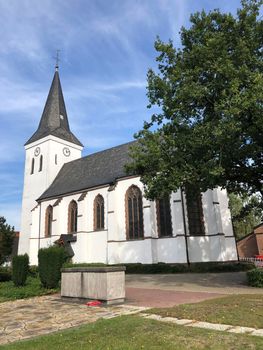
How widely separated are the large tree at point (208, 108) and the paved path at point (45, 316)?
569cm

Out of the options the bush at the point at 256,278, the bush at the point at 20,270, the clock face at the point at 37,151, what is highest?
the clock face at the point at 37,151

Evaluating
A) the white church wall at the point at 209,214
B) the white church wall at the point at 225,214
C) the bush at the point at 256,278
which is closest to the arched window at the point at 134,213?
the white church wall at the point at 209,214

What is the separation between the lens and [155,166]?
13.7m

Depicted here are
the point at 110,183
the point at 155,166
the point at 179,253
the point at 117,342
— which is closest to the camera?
the point at 117,342

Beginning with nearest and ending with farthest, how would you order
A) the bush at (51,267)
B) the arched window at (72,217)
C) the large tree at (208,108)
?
the large tree at (208,108) < the bush at (51,267) < the arched window at (72,217)

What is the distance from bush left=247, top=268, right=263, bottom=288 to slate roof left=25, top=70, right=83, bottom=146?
32242mm

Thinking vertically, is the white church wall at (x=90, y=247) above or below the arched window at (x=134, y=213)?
below

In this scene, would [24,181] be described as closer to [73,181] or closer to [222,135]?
[73,181]

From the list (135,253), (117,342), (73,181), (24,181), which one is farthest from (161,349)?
(24,181)

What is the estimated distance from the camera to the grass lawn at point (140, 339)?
4.49m

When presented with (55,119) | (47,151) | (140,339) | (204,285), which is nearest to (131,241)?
(204,285)

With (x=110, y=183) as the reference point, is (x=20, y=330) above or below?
below

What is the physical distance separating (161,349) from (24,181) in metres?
39.8

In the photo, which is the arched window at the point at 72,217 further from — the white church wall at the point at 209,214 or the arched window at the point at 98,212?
the white church wall at the point at 209,214
